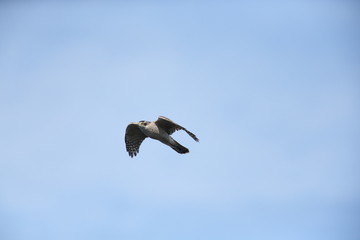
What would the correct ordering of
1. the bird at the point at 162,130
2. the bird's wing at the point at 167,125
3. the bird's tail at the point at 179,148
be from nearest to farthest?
the bird's wing at the point at 167,125
the bird at the point at 162,130
the bird's tail at the point at 179,148

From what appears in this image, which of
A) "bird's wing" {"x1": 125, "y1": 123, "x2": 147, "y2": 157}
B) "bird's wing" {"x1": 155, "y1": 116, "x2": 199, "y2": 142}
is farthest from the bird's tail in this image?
"bird's wing" {"x1": 125, "y1": 123, "x2": 147, "y2": 157}

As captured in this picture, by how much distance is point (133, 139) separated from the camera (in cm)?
1845

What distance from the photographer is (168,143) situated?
16.9m

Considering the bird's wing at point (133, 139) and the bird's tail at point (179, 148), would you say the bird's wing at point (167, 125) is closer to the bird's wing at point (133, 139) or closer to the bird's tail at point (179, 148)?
the bird's tail at point (179, 148)

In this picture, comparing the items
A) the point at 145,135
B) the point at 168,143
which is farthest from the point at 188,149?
the point at 145,135

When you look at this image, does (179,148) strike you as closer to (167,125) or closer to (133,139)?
(167,125)

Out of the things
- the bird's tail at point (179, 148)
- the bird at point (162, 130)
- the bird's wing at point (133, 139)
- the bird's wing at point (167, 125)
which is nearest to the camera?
the bird's wing at point (167, 125)

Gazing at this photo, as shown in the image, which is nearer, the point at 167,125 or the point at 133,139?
the point at 167,125

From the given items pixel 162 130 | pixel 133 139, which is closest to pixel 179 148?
pixel 162 130

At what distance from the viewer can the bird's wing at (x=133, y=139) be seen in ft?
59.5

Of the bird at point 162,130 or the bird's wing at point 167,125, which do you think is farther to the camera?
the bird at point 162,130

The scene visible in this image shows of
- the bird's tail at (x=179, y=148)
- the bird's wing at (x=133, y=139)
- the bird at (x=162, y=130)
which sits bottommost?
the bird's tail at (x=179, y=148)

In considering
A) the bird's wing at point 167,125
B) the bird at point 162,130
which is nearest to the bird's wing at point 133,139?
the bird at point 162,130

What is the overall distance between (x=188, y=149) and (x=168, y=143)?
780 mm
